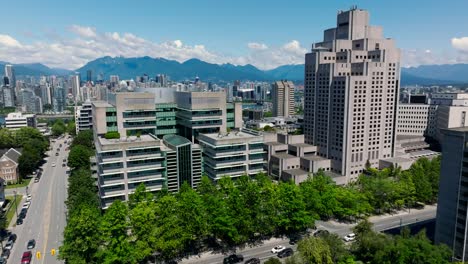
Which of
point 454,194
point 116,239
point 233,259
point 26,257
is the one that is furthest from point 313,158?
point 26,257

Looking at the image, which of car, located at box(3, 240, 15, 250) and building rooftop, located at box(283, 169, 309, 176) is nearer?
car, located at box(3, 240, 15, 250)

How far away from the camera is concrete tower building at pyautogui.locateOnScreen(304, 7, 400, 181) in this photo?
8431 cm

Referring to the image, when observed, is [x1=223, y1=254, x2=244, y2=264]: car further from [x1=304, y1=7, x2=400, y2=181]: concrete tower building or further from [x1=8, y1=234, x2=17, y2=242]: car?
[x1=304, y1=7, x2=400, y2=181]: concrete tower building

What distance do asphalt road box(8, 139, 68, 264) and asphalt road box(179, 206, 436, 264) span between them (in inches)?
969

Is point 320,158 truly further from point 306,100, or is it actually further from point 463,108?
point 463,108

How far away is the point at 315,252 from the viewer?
128ft

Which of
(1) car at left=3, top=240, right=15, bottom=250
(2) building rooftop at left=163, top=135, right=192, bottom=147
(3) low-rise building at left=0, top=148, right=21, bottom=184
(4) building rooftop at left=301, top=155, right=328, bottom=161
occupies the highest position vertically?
(2) building rooftop at left=163, top=135, right=192, bottom=147

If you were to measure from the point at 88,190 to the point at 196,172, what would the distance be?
22516mm

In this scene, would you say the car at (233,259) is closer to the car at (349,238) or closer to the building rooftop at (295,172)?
the car at (349,238)

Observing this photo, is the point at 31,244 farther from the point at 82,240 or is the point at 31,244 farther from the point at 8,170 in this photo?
the point at 8,170

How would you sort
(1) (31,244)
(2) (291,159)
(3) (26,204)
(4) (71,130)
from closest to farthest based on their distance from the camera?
(1) (31,244)
(3) (26,204)
(2) (291,159)
(4) (71,130)

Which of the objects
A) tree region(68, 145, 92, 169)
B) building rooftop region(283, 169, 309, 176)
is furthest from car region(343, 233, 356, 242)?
tree region(68, 145, 92, 169)

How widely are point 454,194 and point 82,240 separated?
53022 mm

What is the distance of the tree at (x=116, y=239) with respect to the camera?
41878mm
